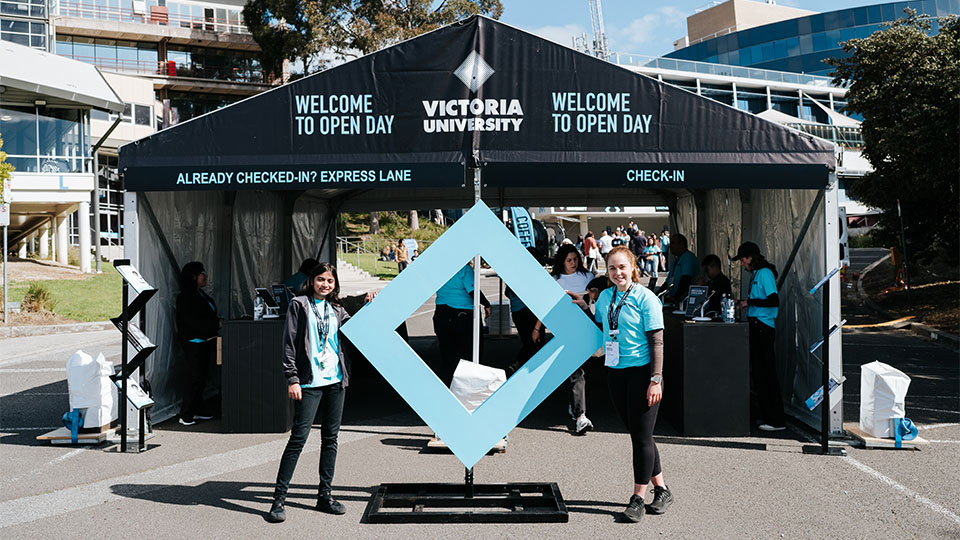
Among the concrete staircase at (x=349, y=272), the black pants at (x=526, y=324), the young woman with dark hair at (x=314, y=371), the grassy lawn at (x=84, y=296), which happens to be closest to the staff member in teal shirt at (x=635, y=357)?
the young woman with dark hair at (x=314, y=371)

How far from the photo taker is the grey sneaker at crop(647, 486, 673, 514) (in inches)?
211

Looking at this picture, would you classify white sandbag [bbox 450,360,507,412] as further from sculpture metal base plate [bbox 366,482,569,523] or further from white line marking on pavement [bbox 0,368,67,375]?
white line marking on pavement [bbox 0,368,67,375]

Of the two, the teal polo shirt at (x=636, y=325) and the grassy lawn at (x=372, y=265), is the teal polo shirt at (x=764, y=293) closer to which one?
the teal polo shirt at (x=636, y=325)

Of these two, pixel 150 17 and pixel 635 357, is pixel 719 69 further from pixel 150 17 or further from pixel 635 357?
pixel 635 357

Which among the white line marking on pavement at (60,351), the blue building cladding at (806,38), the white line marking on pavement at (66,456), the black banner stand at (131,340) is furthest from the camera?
the blue building cladding at (806,38)

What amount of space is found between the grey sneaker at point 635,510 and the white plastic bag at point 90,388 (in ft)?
16.4

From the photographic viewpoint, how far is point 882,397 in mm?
7105

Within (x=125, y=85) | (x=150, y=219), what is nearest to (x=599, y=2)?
(x=125, y=85)

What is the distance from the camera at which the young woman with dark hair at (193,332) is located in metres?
8.12

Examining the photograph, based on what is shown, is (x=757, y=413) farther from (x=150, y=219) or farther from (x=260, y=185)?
(x=150, y=219)

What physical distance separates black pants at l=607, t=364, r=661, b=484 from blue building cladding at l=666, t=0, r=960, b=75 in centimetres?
7899

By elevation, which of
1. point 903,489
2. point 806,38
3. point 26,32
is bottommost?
point 903,489

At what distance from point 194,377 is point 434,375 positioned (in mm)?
3833

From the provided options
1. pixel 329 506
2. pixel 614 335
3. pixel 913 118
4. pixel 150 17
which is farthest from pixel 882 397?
pixel 150 17
